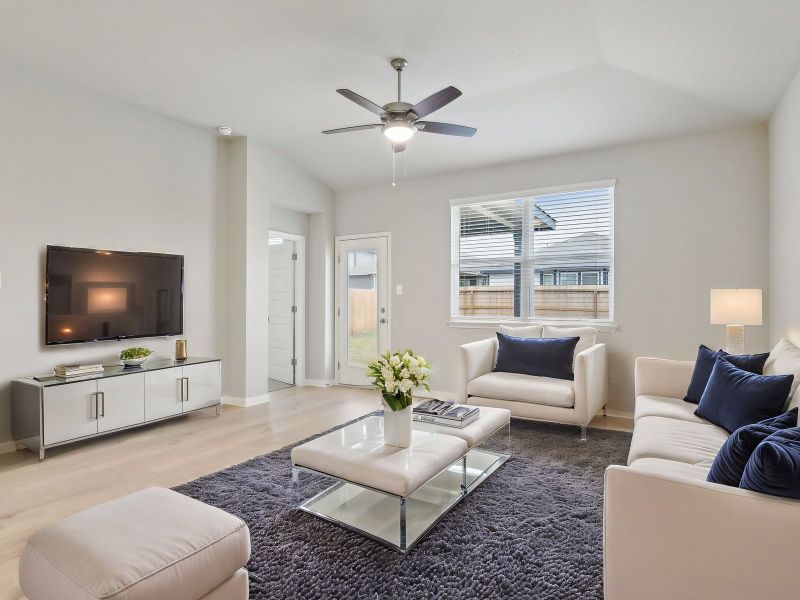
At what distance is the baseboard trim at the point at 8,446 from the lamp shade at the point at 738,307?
548 cm

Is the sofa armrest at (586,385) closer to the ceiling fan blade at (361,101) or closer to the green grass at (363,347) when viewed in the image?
the ceiling fan blade at (361,101)

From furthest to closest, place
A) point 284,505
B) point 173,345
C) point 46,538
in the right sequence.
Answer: point 173,345 < point 284,505 < point 46,538

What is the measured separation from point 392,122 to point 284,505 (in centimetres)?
258

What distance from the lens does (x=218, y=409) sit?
4.79 m

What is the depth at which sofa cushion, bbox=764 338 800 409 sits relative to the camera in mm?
2266

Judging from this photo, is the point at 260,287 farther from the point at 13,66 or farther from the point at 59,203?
the point at 13,66

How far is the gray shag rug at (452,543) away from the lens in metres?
1.87

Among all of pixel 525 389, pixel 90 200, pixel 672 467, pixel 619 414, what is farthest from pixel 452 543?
pixel 90 200

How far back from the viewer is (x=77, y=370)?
12.0 ft

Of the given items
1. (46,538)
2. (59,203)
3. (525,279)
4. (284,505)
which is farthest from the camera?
(525,279)

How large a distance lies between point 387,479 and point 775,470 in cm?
146

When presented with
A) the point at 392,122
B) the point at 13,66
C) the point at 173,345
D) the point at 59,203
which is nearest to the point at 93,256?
the point at 59,203

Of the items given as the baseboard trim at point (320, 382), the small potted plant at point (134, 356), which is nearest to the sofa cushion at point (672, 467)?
the small potted plant at point (134, 356)

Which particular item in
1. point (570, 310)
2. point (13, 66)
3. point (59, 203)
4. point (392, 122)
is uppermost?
point (13, 66)
